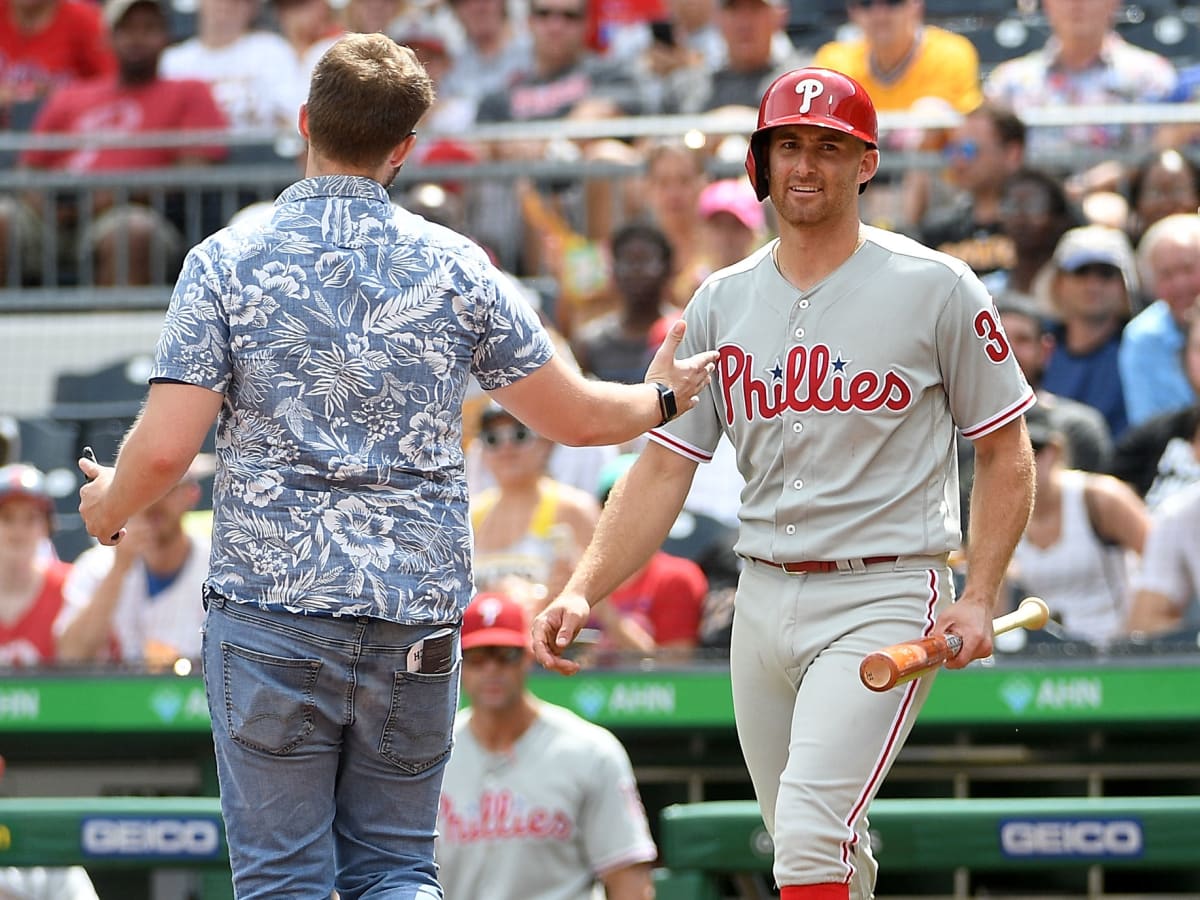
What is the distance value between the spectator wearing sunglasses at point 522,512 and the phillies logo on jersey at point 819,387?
297 cm

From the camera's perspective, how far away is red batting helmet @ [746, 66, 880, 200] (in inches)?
157

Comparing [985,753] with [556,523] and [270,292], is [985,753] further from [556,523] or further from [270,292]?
[270,292]

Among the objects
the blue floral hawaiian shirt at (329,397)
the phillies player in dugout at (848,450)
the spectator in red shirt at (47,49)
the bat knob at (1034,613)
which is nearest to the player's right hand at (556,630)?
the phillies player in dugout at (848,450)

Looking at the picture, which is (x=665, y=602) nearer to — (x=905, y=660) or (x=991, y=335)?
(x=991, y=335)

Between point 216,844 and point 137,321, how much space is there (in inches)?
196

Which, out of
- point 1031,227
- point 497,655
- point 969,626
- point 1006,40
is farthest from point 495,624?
A: point 1006,40

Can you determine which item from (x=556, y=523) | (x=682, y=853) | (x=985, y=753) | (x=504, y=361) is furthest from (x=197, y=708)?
(x=504, y=361)

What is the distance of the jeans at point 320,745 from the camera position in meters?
3.47

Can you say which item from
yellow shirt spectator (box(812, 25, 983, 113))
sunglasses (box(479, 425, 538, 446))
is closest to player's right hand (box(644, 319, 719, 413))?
sunglasses (box(479, 425, 538, 446))

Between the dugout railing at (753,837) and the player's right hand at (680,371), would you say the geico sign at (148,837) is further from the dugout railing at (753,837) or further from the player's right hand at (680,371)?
the player's right hand at (680,371)

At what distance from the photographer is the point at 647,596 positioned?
23.4 feet

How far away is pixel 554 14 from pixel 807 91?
713 centimetres

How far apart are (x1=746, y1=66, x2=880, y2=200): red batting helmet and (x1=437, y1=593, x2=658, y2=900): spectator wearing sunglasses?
7.90 ft

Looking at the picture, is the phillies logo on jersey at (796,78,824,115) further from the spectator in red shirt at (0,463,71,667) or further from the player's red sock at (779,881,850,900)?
the spectator in red shirt at (0,463,71,667)
